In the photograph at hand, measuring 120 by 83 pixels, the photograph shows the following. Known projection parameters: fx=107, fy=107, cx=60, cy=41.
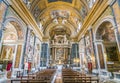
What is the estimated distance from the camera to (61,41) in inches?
1232

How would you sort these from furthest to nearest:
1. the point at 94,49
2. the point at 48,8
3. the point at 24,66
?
the point at 48,8 < the point at 94,49 < the point at 24,66

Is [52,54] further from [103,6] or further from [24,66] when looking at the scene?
[103,6]

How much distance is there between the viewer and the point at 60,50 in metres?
30.4

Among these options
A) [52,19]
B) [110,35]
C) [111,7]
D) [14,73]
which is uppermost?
[52,19]

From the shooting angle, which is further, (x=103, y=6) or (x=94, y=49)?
(x=94, y=49)

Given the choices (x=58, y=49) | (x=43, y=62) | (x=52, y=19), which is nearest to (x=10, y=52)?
(x=43, y=62)

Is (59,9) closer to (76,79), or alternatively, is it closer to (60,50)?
(60,50)

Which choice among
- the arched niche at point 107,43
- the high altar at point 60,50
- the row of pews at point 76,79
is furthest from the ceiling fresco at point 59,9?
the row of pews at point 76,79

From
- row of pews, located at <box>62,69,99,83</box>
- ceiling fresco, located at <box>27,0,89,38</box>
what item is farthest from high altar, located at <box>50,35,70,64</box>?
row of pews, located at <box>62,69,99,83</box>

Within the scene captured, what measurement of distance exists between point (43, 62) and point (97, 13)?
47.2 feet

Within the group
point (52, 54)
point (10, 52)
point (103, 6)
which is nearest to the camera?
point (103, 6)

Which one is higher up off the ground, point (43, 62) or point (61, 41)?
point (61, 41)

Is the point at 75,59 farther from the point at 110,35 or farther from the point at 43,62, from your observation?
the point at 110,35

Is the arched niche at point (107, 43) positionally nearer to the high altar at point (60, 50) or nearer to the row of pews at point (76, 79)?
the row of pews at point (76, 79)
